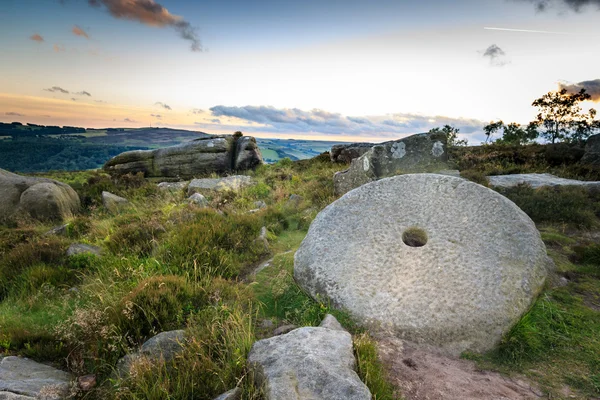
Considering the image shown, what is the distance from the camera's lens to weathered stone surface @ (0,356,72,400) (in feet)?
9.11

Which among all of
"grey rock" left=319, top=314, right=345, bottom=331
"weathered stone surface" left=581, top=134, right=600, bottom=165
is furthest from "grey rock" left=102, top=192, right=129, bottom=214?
"weathered stone surface" left=581, top=134, right=600, bottom=165

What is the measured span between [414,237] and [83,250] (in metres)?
6.99

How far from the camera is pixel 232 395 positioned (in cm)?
262

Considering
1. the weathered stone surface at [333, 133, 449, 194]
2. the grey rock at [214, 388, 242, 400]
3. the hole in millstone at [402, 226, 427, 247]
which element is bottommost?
the grey rock at [214, 388, 242, 400]

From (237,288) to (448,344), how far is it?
10.1 ft

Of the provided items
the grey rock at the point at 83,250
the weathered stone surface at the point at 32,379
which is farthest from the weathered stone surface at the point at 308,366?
the grey rock at the point at 83,250

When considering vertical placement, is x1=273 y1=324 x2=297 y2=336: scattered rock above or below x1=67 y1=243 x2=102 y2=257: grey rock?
above

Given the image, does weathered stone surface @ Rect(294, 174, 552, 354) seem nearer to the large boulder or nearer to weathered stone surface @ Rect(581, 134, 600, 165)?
the large boulder

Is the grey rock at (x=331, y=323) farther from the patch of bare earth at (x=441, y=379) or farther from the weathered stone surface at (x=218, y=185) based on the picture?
the weathered stone surface at (x=218, y=185)

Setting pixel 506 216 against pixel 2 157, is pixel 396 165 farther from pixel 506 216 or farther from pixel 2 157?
pixel 2 157

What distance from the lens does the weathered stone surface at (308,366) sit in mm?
2529

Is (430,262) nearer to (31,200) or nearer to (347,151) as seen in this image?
(31,200)

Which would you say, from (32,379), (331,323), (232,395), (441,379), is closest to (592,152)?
(441,379)

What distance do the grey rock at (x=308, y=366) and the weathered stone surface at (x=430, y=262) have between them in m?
1.24
